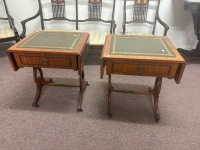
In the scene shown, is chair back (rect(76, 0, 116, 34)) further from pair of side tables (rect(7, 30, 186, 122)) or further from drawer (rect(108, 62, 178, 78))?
drawer (rect(108, 62, 178, 78))

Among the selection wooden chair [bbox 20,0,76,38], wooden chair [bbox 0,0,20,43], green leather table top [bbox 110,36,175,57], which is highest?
wooden chair [bbox 20,0,76,38]

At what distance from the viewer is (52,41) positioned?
1.53 metres

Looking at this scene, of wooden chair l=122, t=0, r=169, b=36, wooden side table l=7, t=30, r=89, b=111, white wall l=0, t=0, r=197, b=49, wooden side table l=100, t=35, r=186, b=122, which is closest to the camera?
wooden side table l=100, t=35, r=186, b=122

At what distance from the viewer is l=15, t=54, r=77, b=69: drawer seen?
137cm

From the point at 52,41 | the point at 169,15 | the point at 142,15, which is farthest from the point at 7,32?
the point at 169,15

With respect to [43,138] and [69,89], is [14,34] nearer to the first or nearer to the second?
[69,89]

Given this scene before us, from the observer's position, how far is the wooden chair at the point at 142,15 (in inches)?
97.0

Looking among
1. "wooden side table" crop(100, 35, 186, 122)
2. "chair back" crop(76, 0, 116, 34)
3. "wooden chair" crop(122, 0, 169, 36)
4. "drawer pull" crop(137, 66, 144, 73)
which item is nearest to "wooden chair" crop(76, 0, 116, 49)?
"chair back" crop(76, 0, 116, 34)

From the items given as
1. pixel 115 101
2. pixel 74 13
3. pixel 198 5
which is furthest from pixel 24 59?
pixel 198 5

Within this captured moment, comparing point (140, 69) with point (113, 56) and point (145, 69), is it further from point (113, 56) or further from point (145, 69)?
point (113, 56)

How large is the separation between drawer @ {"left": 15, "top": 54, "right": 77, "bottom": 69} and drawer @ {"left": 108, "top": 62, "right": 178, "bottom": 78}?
364mm

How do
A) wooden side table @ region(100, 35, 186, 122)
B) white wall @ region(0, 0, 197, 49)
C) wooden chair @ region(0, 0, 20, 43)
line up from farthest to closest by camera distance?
white wall @ region(0, 0, 197, 49), wooden chair @ region(0, 0, 20, 43), wooden side table @ region(100, 35, 186, 122)

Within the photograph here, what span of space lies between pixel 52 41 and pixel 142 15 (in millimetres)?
1636

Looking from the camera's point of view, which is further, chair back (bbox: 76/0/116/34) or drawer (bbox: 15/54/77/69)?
chair back (bbox: 76/0/116/34)
